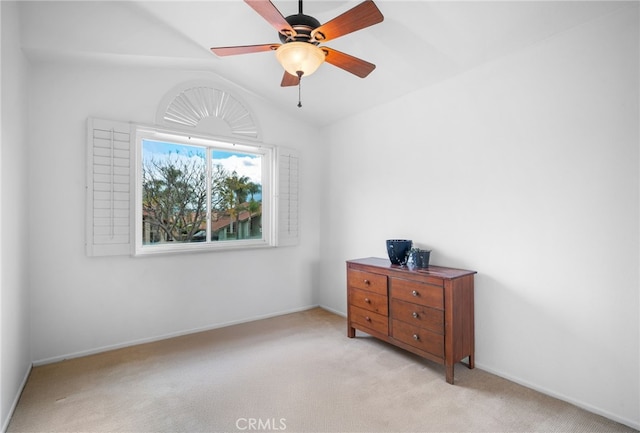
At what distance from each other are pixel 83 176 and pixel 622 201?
4032mm

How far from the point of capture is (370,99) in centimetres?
349

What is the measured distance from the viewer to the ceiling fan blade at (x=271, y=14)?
1.62 meters

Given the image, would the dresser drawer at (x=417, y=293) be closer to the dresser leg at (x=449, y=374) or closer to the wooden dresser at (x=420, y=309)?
the wooden dresser at (x=420, y=309)

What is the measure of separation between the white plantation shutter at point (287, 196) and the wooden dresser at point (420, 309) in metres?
1.22

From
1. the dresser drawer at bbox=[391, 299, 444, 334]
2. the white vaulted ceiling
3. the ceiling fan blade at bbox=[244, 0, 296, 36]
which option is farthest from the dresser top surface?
the ceiling fan blade at bbox=[244, 0, 296, 36]

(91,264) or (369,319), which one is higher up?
(91,264)

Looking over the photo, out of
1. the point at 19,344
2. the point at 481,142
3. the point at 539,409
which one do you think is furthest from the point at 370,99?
the point at 19,344

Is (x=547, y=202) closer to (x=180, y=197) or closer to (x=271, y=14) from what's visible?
(x=271, y=14)

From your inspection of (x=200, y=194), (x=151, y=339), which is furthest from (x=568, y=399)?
(x=200, y=194)

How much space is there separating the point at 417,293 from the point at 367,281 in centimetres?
57

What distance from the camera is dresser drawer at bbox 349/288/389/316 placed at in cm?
297

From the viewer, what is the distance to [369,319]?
10.2ft

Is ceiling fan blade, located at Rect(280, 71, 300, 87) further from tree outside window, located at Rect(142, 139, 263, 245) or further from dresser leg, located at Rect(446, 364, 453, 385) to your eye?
dresser leg, located at Rect(446, 364, 453, 385)

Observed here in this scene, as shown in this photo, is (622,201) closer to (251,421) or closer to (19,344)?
(251,421)
